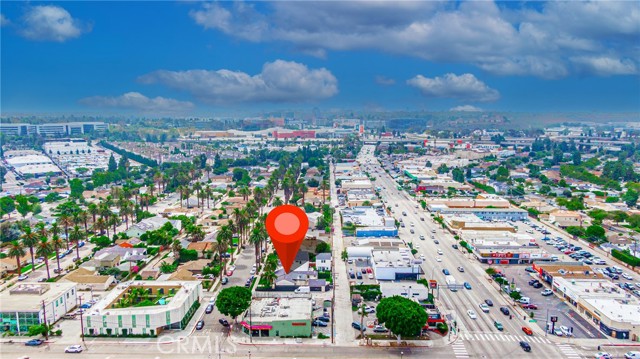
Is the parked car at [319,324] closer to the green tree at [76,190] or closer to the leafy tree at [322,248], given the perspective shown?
the leafy tree at [322,248]

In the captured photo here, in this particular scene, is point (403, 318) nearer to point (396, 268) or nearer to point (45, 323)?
point (396, 268)

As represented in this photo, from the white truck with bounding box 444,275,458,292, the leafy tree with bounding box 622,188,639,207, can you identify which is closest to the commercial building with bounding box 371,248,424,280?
the white truck with bounding box 444,275,458,292

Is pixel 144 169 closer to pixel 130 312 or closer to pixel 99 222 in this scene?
pixel 99 222

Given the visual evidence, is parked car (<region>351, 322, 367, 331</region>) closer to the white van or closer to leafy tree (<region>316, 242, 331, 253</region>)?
the white van

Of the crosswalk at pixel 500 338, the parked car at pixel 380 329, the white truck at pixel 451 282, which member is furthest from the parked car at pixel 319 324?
the white truck at pixel 451 282

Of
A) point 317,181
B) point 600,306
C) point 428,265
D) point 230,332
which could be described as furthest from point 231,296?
point 317,181
